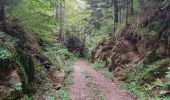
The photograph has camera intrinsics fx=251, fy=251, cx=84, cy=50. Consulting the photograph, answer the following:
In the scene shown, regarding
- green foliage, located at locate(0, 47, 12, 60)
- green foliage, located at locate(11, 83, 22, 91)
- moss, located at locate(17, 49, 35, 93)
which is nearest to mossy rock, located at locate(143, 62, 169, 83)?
moss, located at locate(17, 49, 35, 93)

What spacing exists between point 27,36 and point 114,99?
19.4 ft

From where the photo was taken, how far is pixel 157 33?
15359mm

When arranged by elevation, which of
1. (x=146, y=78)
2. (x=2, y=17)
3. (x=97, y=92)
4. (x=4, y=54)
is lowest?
(x=97, y=92)

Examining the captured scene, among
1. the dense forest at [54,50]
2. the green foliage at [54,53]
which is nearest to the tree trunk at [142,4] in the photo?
the dense forest at [54,50]

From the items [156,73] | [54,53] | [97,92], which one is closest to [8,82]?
[97,92]

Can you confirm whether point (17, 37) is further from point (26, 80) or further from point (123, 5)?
point (123, 5)

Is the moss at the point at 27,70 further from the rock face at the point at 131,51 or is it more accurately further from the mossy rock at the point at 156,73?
the rock face at the point at 131,51

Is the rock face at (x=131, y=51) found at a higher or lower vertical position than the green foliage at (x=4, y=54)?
lower

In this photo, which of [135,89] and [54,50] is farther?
[54,50]

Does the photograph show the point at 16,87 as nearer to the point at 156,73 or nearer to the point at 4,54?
the point at 4,54

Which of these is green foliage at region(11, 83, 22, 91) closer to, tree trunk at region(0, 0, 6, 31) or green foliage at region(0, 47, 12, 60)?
green foliage at region(0, 47, 12, 60)

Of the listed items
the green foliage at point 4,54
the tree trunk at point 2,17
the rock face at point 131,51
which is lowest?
the rock face at point 131,51

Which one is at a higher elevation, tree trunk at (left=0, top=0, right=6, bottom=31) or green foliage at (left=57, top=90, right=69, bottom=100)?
tree trunk at (left=0, top=0, right=6, bottom=31)

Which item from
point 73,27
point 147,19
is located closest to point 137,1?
point 147,19
